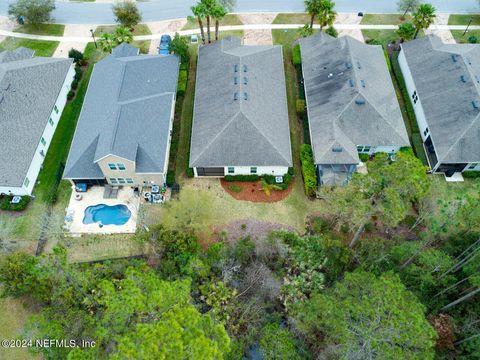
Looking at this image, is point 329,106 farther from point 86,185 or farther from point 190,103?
point 86,185

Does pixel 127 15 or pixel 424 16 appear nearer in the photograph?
pixel 424 16

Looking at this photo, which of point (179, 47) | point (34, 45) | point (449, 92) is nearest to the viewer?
point (449, 92)

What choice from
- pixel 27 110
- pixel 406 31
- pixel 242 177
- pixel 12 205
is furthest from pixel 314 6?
pixel 12 205

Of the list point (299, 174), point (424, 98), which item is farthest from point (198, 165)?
point (424, 98)

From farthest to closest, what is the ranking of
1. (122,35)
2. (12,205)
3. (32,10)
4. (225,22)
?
(225,22) → (32,10) → (122,35) → (12,205)

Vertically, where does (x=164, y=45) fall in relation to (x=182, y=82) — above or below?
above

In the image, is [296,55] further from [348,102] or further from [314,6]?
[348,102]

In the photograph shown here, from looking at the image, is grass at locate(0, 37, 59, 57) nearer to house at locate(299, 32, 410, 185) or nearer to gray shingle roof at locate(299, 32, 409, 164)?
gray shingle roof at locate(299, 32, 409, 164)
